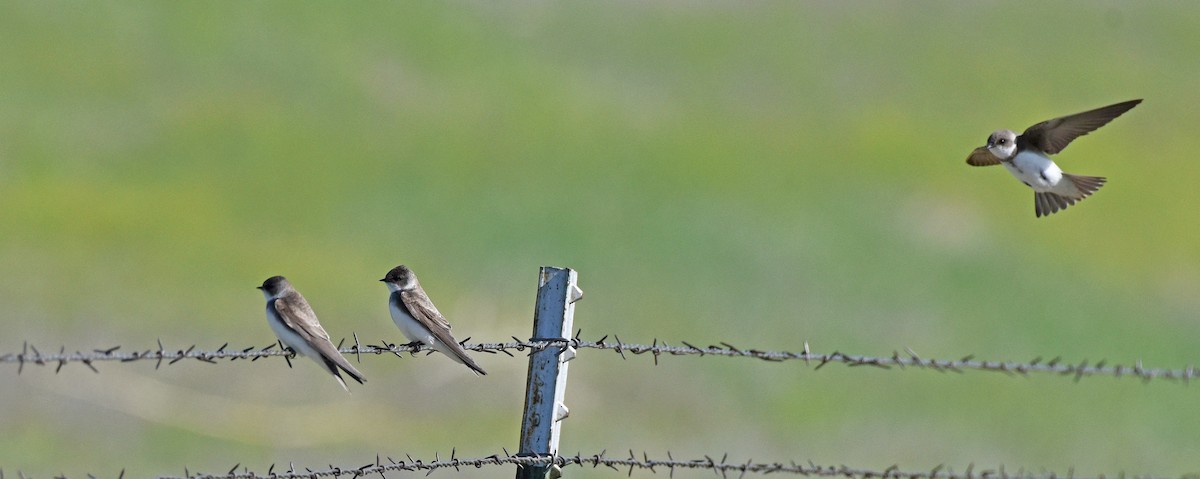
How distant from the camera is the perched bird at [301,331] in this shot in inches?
303

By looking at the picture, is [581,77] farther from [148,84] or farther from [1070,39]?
[1070,39]

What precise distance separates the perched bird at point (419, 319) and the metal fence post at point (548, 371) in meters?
1.94

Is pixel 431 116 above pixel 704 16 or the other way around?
the other way around

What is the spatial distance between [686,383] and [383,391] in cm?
583

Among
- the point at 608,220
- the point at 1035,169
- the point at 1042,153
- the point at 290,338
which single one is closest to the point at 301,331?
the point at 290,338

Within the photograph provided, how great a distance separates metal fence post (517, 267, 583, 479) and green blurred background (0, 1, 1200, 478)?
17.0 metres

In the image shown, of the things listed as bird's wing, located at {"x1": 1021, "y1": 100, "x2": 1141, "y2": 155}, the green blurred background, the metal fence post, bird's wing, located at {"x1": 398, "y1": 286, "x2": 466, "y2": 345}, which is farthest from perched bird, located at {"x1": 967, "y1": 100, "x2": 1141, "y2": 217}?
the green blurred background

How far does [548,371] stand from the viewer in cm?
659

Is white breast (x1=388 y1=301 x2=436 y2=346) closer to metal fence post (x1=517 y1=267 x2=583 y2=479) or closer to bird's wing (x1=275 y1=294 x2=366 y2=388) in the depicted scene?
bird's wing (x1=275 y1=294 x2=366 y2=388)

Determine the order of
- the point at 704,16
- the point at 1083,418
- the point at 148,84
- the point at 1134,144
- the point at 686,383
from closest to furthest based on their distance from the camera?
the point at 686,383 < the point at 1083,418 < the point at 148,84 < the point at 1134,144 < the point at 704,16

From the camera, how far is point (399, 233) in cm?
3444

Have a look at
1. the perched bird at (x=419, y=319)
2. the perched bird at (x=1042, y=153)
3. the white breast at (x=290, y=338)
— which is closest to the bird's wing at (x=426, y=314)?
the perched bird at (x=419, y=319)

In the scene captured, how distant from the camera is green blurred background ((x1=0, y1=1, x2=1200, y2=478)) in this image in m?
27.1

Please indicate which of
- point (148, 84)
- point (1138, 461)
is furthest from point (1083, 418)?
point (148, 84)
